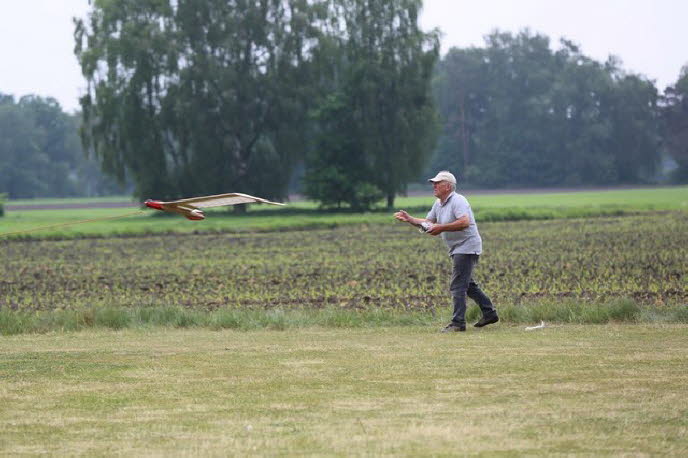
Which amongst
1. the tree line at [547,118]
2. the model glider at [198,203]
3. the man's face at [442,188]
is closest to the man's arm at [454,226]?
the man's face at [442,188]

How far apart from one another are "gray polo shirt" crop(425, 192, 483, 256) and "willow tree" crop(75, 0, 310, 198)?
181 ft

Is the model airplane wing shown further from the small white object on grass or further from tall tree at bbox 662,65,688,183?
tall tree at bbox 662,65,688,183

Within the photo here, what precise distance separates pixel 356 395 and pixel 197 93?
61.5m

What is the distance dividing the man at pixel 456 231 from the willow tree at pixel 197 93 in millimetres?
55255

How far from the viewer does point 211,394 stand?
9.47 meters

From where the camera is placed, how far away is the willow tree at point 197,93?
68.6 meters

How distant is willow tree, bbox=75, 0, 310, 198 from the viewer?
225 feet

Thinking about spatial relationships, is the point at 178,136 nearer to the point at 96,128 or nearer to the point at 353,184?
the point at 96,128

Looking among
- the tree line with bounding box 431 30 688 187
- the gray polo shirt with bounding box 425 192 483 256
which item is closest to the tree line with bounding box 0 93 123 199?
the tree line with bounding box 431 30 688 187

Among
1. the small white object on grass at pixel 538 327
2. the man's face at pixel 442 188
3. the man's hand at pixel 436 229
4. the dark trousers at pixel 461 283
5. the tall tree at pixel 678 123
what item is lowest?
the small white object on grass at pixel 538 327

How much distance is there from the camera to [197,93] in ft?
227

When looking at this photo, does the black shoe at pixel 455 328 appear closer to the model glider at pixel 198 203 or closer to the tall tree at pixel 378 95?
the model glider at pixel 198 203

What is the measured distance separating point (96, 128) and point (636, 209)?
113 feet

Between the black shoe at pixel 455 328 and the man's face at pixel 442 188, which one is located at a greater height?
the man's face at pixel 442 188
